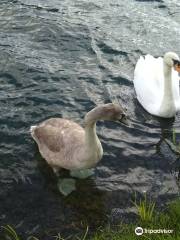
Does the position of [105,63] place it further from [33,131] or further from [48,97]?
[33,131]

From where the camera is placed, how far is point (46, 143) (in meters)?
8.51

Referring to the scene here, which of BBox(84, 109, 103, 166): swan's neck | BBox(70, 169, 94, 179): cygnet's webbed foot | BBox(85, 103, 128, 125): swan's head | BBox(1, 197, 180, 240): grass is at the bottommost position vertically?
BBox(70, 169, 94, 179): cygnet's webbed foot

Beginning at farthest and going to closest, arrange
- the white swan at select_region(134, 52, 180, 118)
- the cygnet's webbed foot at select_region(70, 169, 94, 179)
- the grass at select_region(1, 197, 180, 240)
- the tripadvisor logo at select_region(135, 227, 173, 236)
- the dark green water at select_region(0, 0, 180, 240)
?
the white swan at select_region(134, 52, 180, 118) → the cygnet's webbed foot at select_region(70, 169, 94, 179) → the dark green water at select_region(0, 0, 180, 240) → the grass at select_region(1, 197, 180, 240) → the tripadvisor logo at select_region(135, 227, 173, 236)

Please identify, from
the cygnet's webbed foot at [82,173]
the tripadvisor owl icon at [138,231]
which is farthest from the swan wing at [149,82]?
the tripadvisor owl icon at [138,231]

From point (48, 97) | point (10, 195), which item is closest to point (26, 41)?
point (48, 97)

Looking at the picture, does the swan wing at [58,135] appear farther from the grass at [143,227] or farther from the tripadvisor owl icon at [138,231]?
the tripadvisor owl icon at [138,231]

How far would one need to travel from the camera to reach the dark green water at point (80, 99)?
7891mm

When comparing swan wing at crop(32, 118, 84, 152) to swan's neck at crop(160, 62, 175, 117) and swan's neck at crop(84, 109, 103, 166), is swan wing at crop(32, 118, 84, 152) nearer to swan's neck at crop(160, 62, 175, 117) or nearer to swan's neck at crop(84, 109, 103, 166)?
swan's neck at crop(84, 109, 103, 166)

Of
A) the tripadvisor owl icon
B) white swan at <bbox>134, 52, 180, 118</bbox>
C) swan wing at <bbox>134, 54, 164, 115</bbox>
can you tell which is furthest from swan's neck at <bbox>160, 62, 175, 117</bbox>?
the tripadvisor owl icon

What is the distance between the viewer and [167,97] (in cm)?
1038

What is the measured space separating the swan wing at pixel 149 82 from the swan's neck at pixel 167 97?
0.59ft

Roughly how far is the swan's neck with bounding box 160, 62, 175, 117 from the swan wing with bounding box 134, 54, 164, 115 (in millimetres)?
179

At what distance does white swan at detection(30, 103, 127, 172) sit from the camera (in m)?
7.26

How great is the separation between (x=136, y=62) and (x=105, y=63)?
827mm
